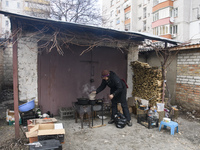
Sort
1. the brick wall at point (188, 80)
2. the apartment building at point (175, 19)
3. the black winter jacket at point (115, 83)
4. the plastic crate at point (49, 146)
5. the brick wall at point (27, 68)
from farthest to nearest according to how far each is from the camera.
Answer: the apartment building at point (175, 19)
the brick wall at point (188, 80)
the brick wall at point (27, 68)
the black winter jacket at point (115, 83)
the plastic crate at point (49, 146)

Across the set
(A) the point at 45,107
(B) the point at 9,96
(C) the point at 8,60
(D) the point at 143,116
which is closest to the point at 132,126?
(D) the point at 143,116

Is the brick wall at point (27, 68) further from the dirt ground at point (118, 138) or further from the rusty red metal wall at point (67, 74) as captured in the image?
the dirt ground at point (118, 138)

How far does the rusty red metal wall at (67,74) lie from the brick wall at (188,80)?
333 cm

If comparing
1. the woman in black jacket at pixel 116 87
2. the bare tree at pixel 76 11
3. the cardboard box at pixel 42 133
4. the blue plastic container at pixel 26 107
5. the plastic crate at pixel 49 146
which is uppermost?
the bare tree at pixel 76 11

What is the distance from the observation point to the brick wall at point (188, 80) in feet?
20.3

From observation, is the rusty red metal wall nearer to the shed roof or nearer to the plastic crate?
the shed roof

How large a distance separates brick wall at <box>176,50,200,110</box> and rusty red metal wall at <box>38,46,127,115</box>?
10.9ft

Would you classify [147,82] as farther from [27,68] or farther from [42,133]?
[27,68]

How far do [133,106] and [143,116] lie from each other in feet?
3.30

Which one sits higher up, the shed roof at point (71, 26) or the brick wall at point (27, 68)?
the shed roof at point (71, 26)

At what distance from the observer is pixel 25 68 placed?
5215 mm

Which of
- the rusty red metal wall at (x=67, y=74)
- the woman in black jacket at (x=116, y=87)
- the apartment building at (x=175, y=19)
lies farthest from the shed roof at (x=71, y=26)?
the apartment building at (x=175, y=19)

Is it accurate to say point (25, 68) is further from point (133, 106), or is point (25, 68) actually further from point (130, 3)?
point (130, 3)

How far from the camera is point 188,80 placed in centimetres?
654
